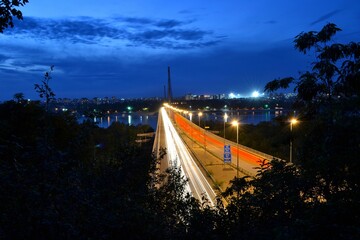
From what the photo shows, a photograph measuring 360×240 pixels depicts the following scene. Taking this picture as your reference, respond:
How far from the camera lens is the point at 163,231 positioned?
6.63 metres

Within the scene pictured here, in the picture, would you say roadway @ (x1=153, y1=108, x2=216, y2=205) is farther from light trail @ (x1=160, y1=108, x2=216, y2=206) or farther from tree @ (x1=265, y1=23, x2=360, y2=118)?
tree @ (x1=265, y1=23, x2=360, y2=118)

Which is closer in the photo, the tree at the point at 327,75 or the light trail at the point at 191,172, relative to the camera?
the tree at the point at 327,75

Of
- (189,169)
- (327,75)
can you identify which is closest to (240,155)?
(189,169)

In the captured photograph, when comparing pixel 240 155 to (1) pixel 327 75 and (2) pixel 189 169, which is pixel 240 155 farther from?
(1) pixel 327 75

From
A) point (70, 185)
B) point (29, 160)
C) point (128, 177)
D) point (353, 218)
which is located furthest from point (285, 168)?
point (29, 160)

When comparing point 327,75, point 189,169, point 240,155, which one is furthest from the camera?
point 240,155

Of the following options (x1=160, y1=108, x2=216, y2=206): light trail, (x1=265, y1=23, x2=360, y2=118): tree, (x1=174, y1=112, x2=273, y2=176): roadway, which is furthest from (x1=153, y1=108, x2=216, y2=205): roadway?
(x1=265, y1=23, x2=360, y2=118): tree

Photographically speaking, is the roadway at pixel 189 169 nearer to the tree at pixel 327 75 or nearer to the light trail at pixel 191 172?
the light trail at pixel 191 172

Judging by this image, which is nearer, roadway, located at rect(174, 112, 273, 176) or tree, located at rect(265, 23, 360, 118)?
tree, located at rect(265, 23, 360, 118)

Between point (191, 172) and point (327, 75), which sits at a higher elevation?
point (327, 75)

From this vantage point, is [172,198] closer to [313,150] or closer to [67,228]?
[313,150]

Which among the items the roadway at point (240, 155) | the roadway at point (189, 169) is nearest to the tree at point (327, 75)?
the roadway at point (189, 169)

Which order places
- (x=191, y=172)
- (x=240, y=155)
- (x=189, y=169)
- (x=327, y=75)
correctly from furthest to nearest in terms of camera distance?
1. (x=240, y=155)
2. (x=189, y=169)
3. (x=191, y=172)
4. (x=327, y=75)

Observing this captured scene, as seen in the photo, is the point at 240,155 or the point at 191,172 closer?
the point at 191,172
